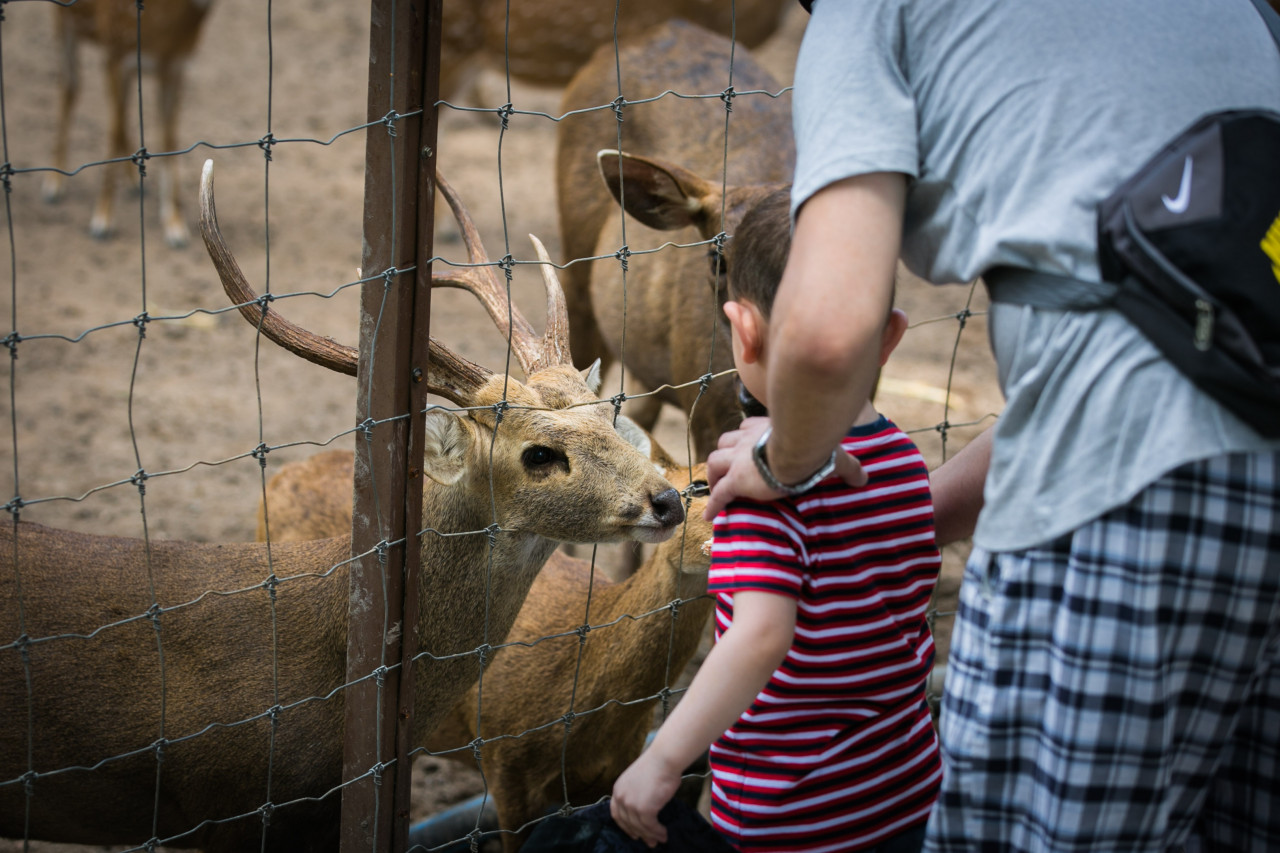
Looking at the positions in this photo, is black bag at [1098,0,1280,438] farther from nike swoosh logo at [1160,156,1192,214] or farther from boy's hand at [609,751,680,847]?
boy's hand at [609,751,680,847]

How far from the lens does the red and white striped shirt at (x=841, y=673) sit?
163 cm

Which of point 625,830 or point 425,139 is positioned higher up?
point 425,139

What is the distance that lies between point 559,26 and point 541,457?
6095 millimetres

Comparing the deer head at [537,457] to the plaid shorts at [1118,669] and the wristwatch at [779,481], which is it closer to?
the wristwatch at [779,481]

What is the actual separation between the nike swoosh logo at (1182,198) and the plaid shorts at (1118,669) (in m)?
0.30

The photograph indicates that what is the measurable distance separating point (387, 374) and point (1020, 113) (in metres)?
1.14

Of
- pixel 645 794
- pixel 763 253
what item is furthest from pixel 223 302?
pixel 645 794

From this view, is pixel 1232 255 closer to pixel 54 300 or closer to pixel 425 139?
pixel 425 139

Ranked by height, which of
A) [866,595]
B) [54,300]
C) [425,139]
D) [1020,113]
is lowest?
[54,300]

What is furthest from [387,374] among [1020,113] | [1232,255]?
[1232,255]

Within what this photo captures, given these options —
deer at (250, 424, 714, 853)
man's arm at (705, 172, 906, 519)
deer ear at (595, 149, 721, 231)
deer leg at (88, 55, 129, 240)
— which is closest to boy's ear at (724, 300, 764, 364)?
man's arm at (705, 172, 906, 519)

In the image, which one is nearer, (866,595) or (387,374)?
(866,595)

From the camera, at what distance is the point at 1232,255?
52.4 inches

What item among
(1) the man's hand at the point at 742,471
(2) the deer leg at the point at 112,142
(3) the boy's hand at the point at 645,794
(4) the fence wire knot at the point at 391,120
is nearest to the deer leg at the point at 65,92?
Answer: (2) the deer leg at the point at 112,142
